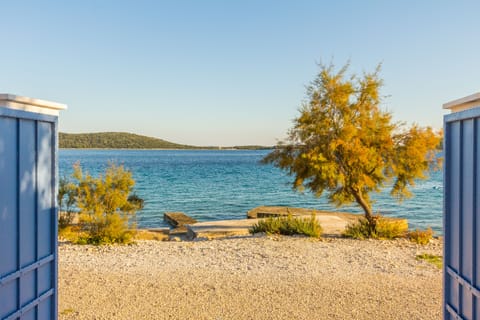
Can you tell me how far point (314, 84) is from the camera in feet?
47.6

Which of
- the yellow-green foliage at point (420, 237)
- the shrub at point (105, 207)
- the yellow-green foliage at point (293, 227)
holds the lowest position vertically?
the yellow-green foliage at point (420, 237)

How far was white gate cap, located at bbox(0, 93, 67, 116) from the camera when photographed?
12.4ft

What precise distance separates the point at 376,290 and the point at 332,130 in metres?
7.20

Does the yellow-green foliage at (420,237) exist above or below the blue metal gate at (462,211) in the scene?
below

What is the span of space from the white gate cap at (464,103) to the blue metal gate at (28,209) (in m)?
3.94

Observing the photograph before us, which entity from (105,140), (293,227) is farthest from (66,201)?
(105,140)

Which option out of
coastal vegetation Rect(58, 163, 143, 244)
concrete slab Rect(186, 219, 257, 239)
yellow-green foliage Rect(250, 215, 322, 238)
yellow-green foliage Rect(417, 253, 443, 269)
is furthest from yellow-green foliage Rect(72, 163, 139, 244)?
yellow-green foliage Rect(417, 253, 443, 269)

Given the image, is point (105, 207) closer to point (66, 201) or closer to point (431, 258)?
point (66, 201)

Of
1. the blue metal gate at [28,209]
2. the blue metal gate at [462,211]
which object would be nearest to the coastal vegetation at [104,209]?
the blue metal gate at [28,209]

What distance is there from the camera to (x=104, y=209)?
42.2 feet

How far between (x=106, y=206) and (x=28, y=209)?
9139 mm

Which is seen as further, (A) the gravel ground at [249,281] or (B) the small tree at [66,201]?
(B) the small tree at [66,201]

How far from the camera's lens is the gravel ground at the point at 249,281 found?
262 inches

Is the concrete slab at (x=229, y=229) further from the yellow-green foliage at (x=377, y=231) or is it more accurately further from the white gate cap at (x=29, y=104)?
the white gate cap at (x=29, y=104)
